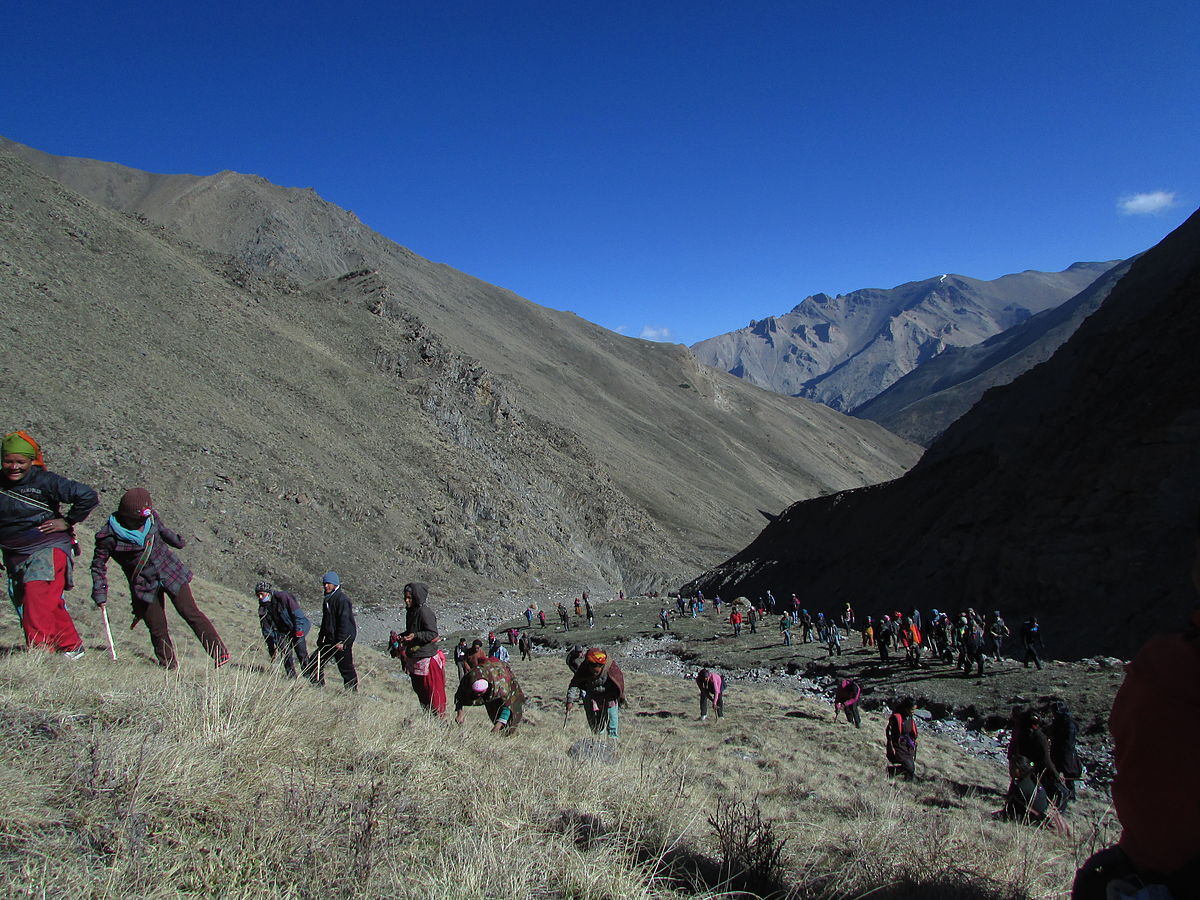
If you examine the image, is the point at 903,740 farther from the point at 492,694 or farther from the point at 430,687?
the point at 430,687

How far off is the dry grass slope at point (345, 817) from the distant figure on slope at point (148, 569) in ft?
3.31

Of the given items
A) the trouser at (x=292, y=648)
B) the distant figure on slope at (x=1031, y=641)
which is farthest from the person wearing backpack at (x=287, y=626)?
the distant figure on slope at (x=1031, y=641)

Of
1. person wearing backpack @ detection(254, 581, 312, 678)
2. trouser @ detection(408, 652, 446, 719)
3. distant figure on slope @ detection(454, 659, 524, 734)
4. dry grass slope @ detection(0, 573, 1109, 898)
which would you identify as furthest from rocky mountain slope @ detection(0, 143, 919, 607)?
dry grass slope @ detection(0, 573, 1109, 898)

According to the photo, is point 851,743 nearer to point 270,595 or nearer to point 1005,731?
point 1005,731

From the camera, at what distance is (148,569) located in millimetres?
5719

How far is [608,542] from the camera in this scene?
5206 cm

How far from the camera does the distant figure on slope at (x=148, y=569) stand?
5.47 m

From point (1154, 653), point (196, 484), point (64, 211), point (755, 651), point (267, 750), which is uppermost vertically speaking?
point (64, 211)

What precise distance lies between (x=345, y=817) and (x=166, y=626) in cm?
407

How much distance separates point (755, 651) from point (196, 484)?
25.9 metres

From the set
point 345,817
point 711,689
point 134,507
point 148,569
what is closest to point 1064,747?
point 345,817

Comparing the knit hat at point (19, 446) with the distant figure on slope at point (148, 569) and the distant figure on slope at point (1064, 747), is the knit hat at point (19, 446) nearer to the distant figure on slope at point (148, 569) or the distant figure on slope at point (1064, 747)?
the distant figure on slope at point (148, 569)

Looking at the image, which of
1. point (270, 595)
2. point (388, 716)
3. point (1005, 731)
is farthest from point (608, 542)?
point (388, 716)

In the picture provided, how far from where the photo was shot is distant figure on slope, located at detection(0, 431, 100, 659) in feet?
16.0
